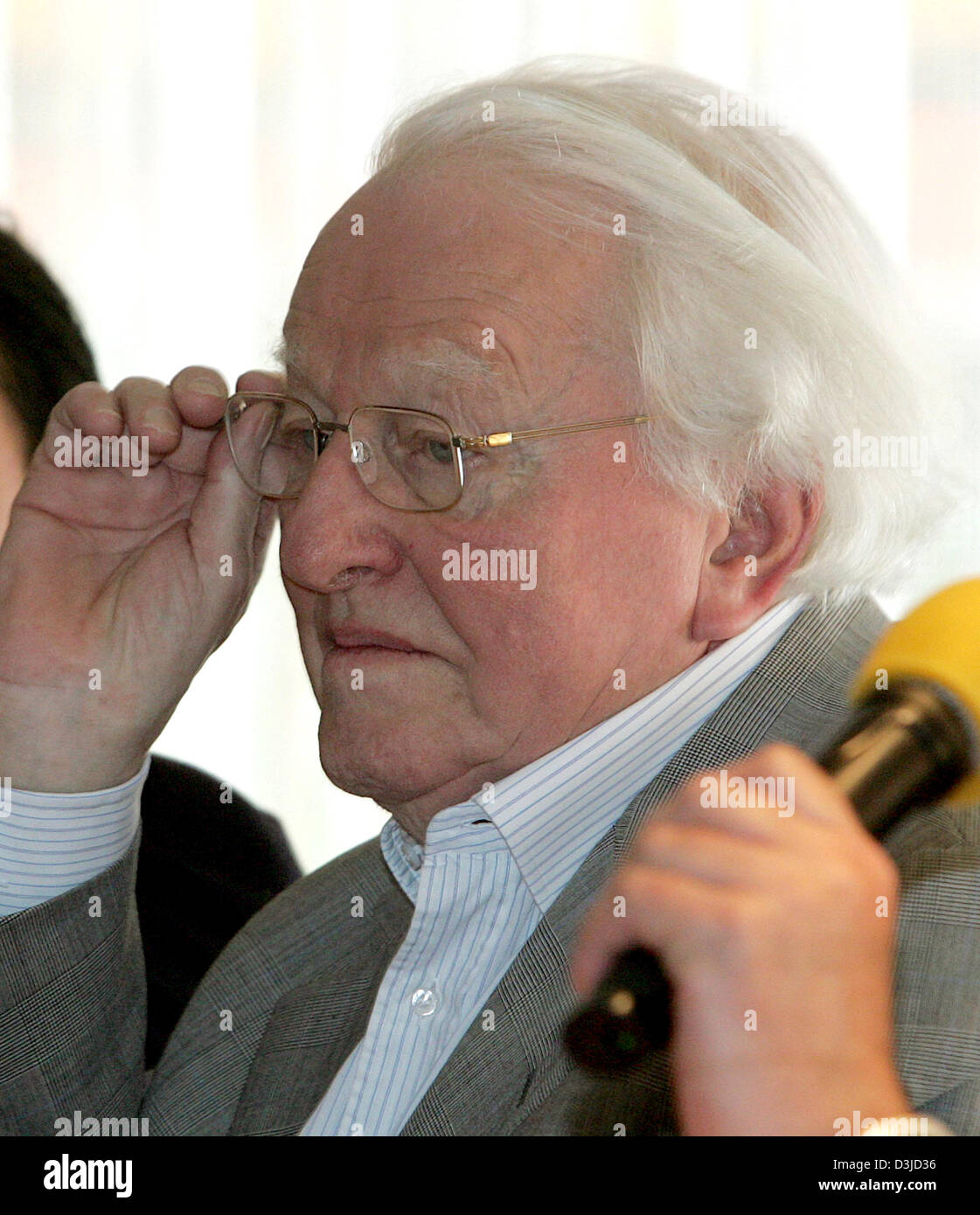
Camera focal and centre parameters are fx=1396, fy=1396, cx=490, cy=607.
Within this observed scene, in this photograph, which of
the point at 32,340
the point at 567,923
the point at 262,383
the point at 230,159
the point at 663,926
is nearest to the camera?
the point at 663,926

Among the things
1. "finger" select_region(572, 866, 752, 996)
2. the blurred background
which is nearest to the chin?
"finger" select_region(572, 866, 752, 996)

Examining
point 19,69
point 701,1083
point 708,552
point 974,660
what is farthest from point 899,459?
point 19,69

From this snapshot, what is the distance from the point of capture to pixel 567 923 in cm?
107

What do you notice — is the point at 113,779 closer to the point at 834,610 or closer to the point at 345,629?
the point at 345,629

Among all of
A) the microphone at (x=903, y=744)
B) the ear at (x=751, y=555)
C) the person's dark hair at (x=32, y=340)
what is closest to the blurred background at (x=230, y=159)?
the person's dark hair at (x=32, y=340)

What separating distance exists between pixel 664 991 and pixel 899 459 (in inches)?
30.3

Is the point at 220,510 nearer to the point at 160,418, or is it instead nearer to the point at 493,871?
the point at 160,418

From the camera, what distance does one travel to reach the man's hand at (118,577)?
142 centimetres

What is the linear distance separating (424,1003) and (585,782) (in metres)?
0.22

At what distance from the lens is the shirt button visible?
113 cm

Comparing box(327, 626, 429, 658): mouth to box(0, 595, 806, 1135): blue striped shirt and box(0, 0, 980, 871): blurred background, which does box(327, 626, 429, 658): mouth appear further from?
box(0, 0, 980, 871): blurred background

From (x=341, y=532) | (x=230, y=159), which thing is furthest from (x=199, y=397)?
(x=230, y=159)

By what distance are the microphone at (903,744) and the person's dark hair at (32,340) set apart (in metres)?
1.53

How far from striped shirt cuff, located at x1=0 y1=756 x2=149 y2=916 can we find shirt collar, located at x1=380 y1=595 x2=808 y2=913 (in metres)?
0.41
